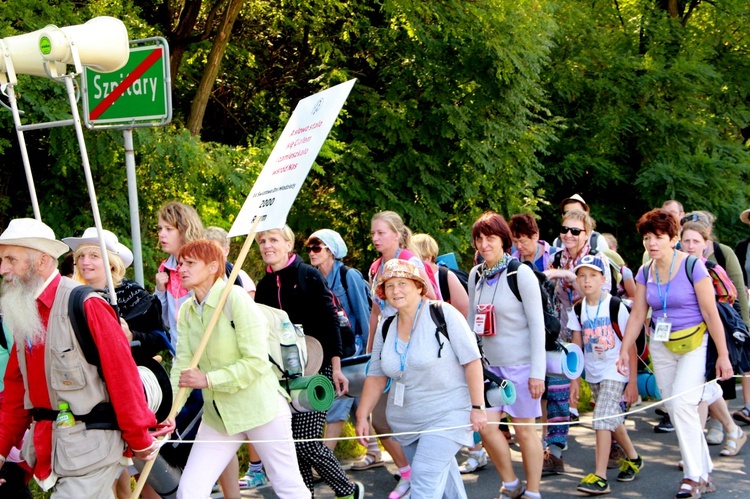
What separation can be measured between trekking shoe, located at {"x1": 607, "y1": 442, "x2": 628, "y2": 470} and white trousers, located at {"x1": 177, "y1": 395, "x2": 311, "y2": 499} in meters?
3.15

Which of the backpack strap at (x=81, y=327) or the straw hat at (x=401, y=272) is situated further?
the straw hat at (x=401, y=272)

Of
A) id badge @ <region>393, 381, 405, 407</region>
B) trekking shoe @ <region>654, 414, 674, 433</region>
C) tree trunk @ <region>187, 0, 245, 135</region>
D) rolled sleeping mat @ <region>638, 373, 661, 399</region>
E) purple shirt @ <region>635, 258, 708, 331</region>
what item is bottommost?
trekking shoe @ <region>654, 414, 674, 433</region>

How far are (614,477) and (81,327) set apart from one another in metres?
4.43

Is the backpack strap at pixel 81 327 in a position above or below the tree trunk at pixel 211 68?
below

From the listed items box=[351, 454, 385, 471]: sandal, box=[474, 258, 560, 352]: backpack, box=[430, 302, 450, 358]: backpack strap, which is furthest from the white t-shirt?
box=[430, 302, 450, 358]: backpack strap

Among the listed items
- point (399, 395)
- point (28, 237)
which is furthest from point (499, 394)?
point (28, 237)

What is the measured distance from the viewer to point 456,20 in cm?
1245

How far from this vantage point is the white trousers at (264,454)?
16.9 feet

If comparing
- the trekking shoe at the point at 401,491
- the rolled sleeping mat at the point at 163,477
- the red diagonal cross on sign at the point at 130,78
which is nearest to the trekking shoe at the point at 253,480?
the trekking shoe at the point at 401,491

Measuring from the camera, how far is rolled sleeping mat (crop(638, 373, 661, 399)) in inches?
291

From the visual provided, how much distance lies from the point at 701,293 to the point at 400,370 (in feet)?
7.91

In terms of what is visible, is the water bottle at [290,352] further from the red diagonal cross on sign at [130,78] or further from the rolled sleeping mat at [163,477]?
the red diagonal cross on sign at [130,78]

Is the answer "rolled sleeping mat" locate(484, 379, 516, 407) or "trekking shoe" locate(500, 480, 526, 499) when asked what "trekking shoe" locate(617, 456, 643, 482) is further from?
"rolled sleeping mat" locate(484, 379, 516, 407)

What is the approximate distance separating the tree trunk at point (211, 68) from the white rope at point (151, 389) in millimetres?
7002
